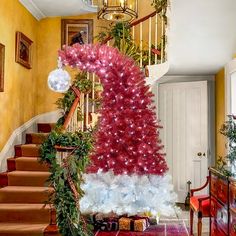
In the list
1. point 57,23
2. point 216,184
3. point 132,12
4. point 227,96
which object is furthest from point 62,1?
point 216,184

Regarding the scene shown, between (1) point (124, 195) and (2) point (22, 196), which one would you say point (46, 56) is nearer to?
(2) point (22, 196)

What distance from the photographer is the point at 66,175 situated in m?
3.60

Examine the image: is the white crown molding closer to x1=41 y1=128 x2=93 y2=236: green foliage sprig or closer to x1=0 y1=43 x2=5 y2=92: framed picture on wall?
x1=0 y1=43 x2=5 y2=92: framed picture on wall

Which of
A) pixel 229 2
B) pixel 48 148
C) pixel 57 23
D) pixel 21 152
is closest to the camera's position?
pixel 48 148

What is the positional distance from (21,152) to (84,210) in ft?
5.33

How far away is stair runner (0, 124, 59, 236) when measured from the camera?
4.23m

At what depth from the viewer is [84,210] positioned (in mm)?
4660

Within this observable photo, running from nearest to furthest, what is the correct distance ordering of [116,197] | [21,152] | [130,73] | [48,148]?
[48,148]
[116,197]
[130,73]
[21,152]

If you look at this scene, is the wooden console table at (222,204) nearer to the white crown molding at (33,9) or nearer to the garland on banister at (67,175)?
the garland on banister at (67,175)

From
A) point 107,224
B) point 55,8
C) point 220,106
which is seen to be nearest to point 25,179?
point 107,224

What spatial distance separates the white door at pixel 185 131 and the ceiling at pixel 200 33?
0.55 meters

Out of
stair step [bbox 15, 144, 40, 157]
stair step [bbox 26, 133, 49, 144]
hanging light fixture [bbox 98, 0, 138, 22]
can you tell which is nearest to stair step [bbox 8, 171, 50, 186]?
stair step [bbox 15, 144, 40, 157]

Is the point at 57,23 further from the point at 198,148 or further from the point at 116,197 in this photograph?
the point at 116,197

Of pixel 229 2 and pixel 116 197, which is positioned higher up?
pixel 229 2
